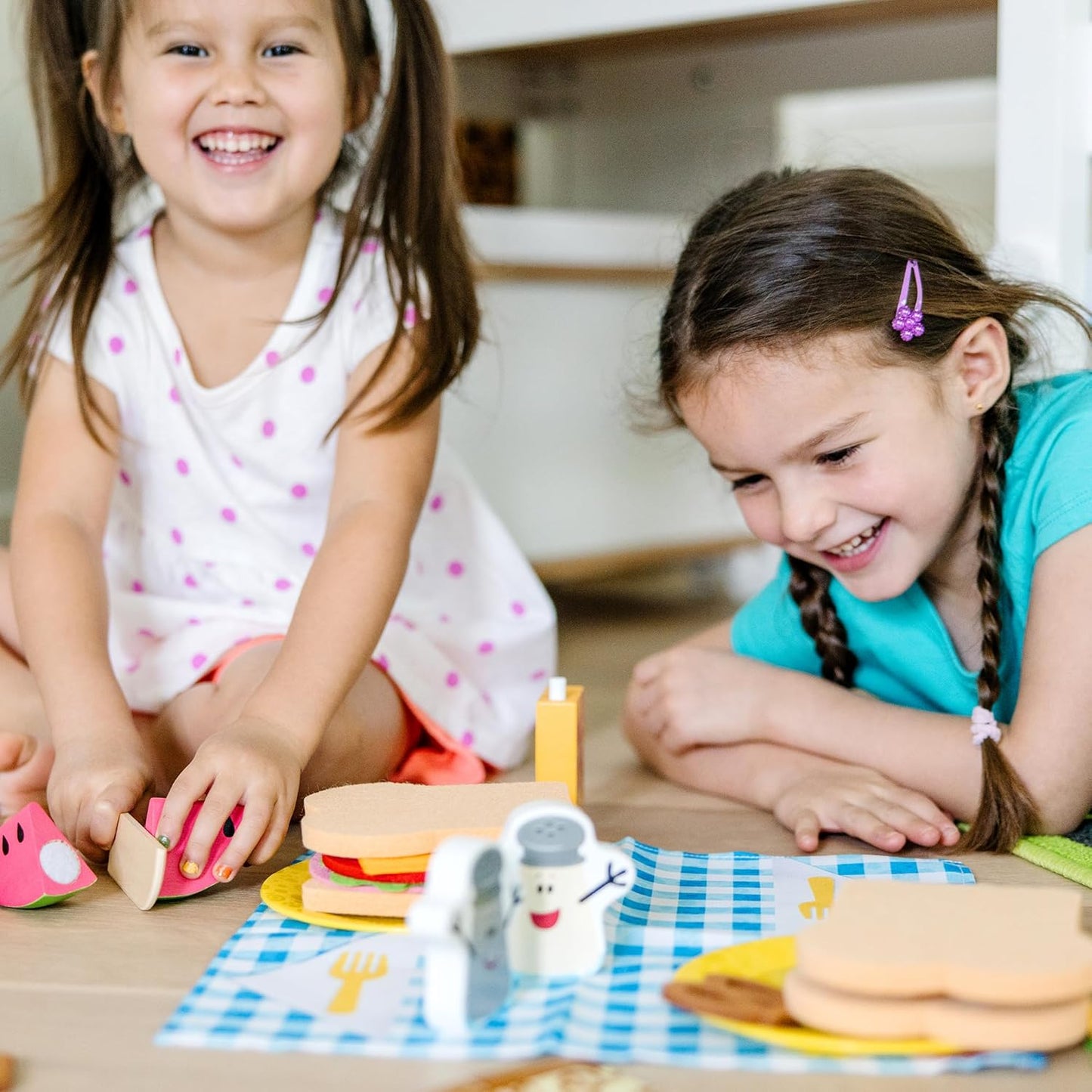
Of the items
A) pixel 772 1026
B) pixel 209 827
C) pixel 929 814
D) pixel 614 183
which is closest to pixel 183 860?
pixel 209 827

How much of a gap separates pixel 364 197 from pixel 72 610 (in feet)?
1.35

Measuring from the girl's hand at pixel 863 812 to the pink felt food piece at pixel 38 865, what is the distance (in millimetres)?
454

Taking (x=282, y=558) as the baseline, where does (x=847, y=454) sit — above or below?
above

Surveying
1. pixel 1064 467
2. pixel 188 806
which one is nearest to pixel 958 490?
pixel 1064 467

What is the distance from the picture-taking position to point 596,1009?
652mm

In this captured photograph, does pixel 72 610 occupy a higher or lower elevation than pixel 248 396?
lower

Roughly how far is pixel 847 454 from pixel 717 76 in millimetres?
1258

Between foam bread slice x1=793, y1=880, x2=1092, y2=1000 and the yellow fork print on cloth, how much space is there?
206mm

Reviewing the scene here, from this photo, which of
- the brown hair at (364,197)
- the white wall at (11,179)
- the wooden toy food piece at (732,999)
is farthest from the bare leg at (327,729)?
the white wall at (11,179)

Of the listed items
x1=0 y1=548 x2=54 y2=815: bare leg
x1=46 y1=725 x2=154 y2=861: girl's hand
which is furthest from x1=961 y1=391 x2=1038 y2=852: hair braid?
x1=0 y1=548 x2=54 y2=815: bare leg

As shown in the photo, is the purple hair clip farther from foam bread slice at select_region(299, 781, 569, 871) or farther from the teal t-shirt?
foam bread slice at select_region(299, 781, 569, 871)

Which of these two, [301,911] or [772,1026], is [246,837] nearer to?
[301,911]

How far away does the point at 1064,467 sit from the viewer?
3.12 ft

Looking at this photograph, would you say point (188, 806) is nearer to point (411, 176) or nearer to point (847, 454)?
point (847, 454)
